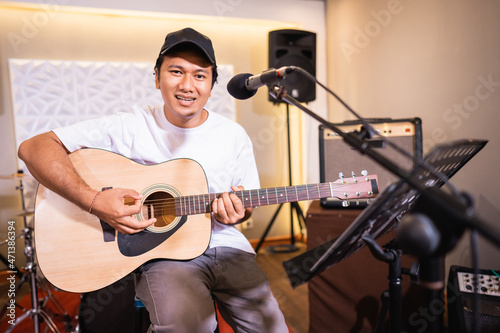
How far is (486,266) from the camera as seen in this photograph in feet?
7.23

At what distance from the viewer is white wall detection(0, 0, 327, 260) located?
320cm

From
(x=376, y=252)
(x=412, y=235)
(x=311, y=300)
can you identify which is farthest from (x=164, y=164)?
(x=311, y=300)

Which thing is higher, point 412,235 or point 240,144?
point 240,144

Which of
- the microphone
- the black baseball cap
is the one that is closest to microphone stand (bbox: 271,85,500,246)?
the microphone

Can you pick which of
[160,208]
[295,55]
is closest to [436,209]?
[160,208]

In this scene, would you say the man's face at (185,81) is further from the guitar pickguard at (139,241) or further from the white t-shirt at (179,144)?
the guitar pickguard at (139,241)

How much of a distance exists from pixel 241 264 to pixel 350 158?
3.16ft

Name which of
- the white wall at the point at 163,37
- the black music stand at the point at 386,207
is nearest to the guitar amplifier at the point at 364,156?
the black music stand at the point at 386,207

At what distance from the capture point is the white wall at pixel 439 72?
2113 millimetres

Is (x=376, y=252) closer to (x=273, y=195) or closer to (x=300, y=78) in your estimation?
(x=273, y=195)

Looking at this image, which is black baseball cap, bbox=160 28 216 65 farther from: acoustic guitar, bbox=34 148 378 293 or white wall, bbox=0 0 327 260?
white wall, bbox=0 0 327 260

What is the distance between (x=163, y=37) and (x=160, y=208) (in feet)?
9.18

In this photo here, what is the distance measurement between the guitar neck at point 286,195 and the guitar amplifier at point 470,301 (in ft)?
2.70

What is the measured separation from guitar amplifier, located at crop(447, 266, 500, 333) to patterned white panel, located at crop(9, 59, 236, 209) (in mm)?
3106
